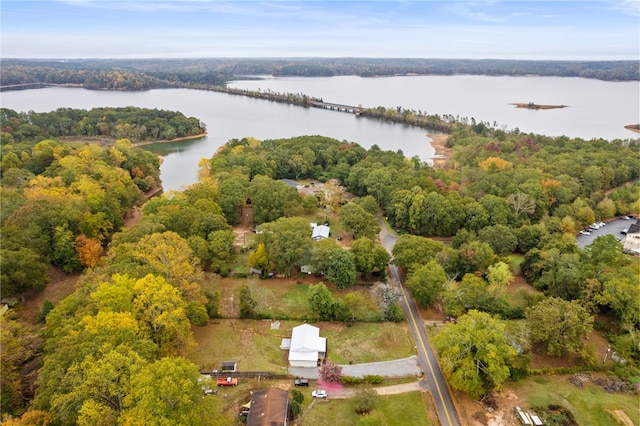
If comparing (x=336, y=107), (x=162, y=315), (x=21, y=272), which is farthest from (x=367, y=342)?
(x=336, y=107)

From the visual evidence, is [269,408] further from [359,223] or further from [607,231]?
[607,231]

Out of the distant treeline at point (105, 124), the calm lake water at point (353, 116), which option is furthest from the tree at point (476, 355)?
the distant treeline at point (105, 124)

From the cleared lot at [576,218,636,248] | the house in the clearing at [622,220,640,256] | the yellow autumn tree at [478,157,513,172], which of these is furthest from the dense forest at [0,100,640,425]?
the house in the clearing at [622,220,640,256]

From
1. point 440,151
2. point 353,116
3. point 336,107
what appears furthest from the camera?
point 336,107

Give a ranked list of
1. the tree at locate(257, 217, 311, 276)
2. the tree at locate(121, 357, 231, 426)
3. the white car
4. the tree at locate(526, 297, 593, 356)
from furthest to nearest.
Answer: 1. the tree at locate(257, 217, 311, 276)
2. the tree at locate(526, 297, 593, 356)
3. the white car
4. the tree at locate(121, 357, 231, 426)

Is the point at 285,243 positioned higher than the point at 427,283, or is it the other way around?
the point at 285,243

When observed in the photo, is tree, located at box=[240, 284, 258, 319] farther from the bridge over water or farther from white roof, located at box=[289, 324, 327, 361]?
the bridge over water

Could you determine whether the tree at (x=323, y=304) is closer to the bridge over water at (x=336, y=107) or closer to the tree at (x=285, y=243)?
the tree at (x=285, y=243)
